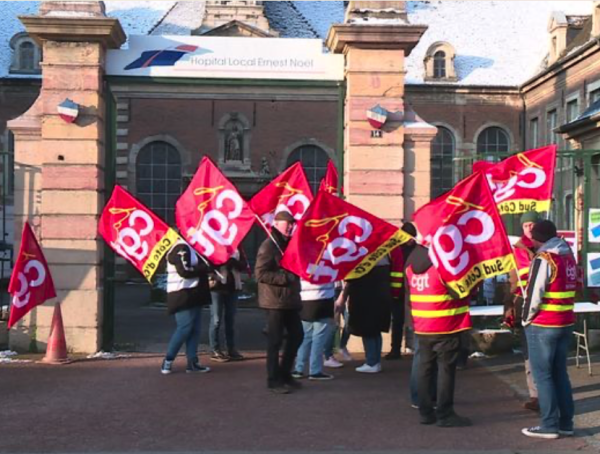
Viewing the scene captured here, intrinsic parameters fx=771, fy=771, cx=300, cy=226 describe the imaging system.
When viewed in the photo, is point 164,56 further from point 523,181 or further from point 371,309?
point 523,181

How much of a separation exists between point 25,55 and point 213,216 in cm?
2665

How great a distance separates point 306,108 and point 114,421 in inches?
1041

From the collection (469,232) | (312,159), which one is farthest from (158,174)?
(469,232)

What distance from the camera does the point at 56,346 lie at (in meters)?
9.87

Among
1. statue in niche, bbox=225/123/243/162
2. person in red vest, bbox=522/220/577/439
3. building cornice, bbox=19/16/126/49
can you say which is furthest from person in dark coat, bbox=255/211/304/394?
statue in niche, bbox=225/123/243/162

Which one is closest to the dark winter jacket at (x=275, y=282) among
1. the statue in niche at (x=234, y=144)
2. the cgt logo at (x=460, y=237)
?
the cgt logo at (x=460, y=237)

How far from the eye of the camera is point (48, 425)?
675cm

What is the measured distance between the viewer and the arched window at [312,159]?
32250 mm

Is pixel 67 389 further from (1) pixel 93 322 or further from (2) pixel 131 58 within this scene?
(2) pixel 131 58

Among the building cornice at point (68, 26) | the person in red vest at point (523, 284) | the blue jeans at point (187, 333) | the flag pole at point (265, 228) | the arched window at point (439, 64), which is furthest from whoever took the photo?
the arched window at point (439, 64)

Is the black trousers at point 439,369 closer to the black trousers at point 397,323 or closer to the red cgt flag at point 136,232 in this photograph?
the black trousers at point 397,323

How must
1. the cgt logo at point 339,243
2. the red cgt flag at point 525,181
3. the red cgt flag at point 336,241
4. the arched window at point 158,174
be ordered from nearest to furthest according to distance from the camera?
the red cgt flag at point 336,241 → the cgt logo at point 339,243 → the red cgt flag at point 525,181 → the arched window at point 158,174

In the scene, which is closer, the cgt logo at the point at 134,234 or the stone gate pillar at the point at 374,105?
the cgt logo at the point at 134,234

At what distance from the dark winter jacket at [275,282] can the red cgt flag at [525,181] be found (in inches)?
102
